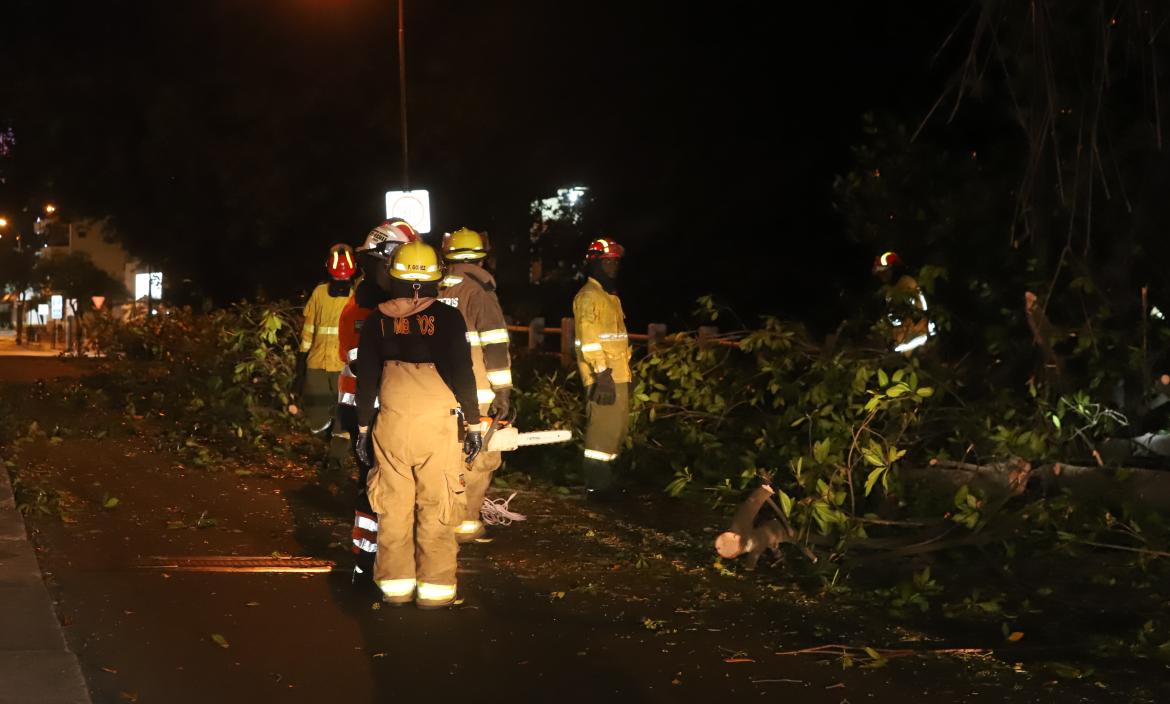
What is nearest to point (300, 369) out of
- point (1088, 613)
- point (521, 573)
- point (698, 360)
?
point (698, 360)

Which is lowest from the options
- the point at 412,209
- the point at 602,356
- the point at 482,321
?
the point at 602,356

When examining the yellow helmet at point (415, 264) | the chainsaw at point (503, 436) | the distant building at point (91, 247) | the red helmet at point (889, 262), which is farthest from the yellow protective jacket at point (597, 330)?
the distant building at point (91, 247)

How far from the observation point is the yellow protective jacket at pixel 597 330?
9.77m

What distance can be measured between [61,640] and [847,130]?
59.8 feet

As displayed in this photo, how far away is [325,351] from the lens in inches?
429

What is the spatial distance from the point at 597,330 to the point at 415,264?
3030 millimetres

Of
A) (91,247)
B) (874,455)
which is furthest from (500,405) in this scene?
(91,247)

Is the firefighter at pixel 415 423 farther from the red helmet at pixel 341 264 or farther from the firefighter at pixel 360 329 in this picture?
the red helmet at pixel 341 264

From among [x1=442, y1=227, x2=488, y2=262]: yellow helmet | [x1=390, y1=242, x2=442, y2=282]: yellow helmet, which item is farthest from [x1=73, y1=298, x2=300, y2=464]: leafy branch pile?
[x1=390, y1=242, x2=442, y2=282]: yellow helmet

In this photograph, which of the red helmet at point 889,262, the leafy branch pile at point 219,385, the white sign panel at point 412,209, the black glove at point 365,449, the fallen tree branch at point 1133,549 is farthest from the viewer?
the white sign panel at point 412,209

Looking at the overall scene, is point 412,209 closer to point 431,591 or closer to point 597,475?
point 597,475

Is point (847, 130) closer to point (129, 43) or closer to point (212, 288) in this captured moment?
point (129, 43)

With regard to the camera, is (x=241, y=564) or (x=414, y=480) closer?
(x=414, y=480)

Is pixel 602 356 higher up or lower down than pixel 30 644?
higher up
